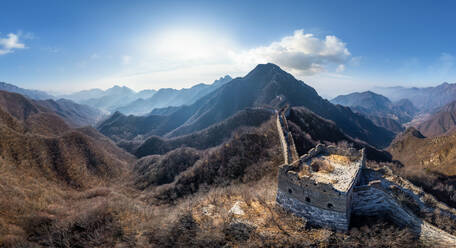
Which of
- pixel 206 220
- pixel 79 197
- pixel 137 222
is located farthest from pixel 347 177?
pixel 79 197

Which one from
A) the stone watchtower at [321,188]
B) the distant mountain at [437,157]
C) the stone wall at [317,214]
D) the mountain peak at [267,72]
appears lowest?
the distant mountain at [437,157]

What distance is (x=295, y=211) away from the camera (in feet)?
53.1

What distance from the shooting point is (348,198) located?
14.4 meters

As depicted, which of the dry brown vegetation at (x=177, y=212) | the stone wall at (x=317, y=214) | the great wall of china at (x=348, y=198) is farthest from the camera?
the dry brown vegetation at (x=177, y=212)

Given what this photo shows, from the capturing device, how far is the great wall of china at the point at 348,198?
552 inches

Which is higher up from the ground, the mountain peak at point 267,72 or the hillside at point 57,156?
the mountain peak at point 267,72

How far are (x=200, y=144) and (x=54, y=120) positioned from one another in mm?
94695

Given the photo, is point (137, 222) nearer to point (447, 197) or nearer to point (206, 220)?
point (206, 220)

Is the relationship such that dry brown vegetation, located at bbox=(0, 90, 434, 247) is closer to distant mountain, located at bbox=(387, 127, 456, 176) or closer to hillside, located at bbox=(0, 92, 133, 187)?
hillside, located at bbox=(0, 92, 133, 187)

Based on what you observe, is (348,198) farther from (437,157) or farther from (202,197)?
(437,157)

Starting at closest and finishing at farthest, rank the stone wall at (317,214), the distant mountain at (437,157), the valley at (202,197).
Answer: the stone wall at (317,214) → the valley at (202,197) → the distant mountain at (437,157)

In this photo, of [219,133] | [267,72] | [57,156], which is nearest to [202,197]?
[57,156]

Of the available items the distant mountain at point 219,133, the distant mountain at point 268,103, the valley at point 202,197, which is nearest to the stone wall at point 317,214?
the valley at point 202,197

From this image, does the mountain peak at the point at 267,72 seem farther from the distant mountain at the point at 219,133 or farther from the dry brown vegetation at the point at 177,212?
the dry brown vegetation at the point at 177,212
